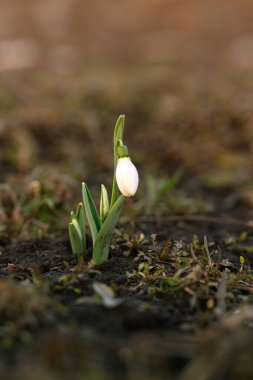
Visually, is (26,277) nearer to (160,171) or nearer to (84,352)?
(84,352)

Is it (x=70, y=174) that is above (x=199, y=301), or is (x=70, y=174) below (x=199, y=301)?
above

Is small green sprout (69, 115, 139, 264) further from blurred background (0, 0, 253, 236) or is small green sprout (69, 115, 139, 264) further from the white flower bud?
blurred background (0, 0, 253, 236)

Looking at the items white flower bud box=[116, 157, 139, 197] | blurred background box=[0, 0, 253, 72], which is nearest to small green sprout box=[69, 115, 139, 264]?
white flower bud box=[116, 157, 139, 197]

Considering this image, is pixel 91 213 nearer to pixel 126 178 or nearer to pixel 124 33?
pixel 126 178

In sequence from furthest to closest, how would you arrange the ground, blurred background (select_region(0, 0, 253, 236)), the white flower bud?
blurred background (select_region(0, 0, 253, 236)), the white flower bud, the ground

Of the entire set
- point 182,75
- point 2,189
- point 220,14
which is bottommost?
point 2,189

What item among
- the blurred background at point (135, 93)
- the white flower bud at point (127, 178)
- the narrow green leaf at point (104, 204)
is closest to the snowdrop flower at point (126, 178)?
the white flower bud at point (127, 178)

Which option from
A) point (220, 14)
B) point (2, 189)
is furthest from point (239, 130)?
point (220, 14)
